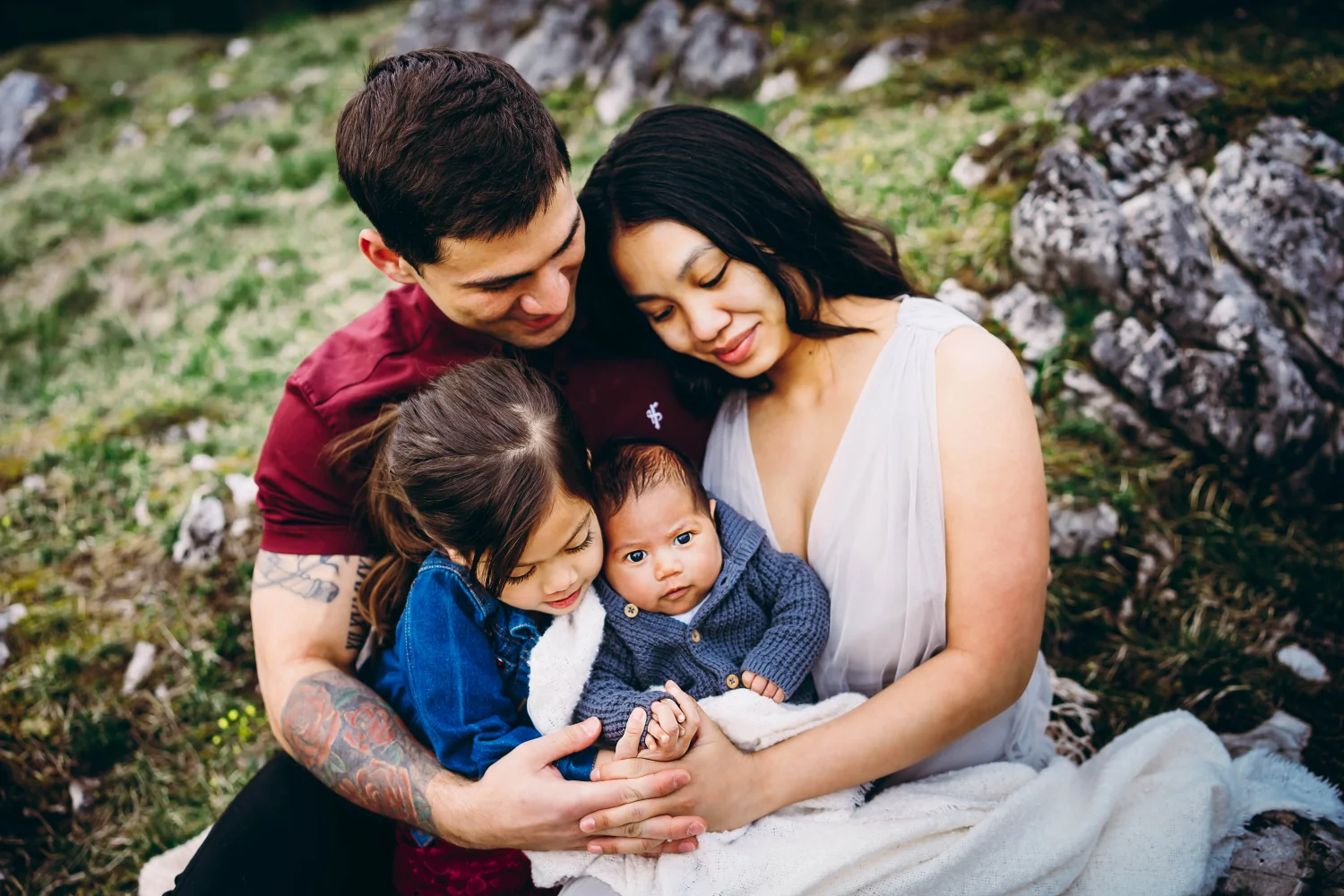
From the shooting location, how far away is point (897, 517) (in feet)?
8.34

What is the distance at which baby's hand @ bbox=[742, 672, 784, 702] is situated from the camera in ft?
8.06

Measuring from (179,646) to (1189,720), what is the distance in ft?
13.8

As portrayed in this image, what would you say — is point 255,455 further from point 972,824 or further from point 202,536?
point 972,824

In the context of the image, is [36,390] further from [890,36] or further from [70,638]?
[890,36]

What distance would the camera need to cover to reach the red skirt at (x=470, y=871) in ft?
8.21

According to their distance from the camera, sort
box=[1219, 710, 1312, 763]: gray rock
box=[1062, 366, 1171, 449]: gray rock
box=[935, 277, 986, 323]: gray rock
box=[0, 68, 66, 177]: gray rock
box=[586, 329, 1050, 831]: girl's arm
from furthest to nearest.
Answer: box=[0, 68, 66, 177]: gray rock → box=[935, 277, 986, 323]: gray rock → box=[1062, 366, 1171, 449]: gray rock → box=[1219, 710, 1312, 763]: gray rock → box=[586, 329, 1050, 831]: girl's arm

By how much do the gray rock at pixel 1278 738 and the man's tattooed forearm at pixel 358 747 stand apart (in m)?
2.82

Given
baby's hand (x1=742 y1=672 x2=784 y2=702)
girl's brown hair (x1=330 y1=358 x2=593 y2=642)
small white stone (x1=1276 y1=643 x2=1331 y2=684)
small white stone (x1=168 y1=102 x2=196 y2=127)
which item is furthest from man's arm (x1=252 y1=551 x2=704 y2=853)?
small white stone (x1=168 y1=102 x2=196 y2=127)

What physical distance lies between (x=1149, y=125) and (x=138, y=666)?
5542 millimetres

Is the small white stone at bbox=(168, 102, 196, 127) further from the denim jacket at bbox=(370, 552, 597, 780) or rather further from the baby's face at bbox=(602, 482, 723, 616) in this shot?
the baby's face at bbox=(602, 482, 723, 616)

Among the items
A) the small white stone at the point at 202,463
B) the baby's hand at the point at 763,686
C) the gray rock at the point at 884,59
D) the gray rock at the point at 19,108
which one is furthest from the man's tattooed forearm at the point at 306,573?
the gray rock at the point at 19,108

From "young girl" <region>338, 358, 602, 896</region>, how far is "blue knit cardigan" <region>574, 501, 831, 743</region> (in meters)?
0.18

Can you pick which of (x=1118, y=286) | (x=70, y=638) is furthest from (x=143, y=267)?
(x=1118, y=286)

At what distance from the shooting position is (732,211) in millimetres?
2545
